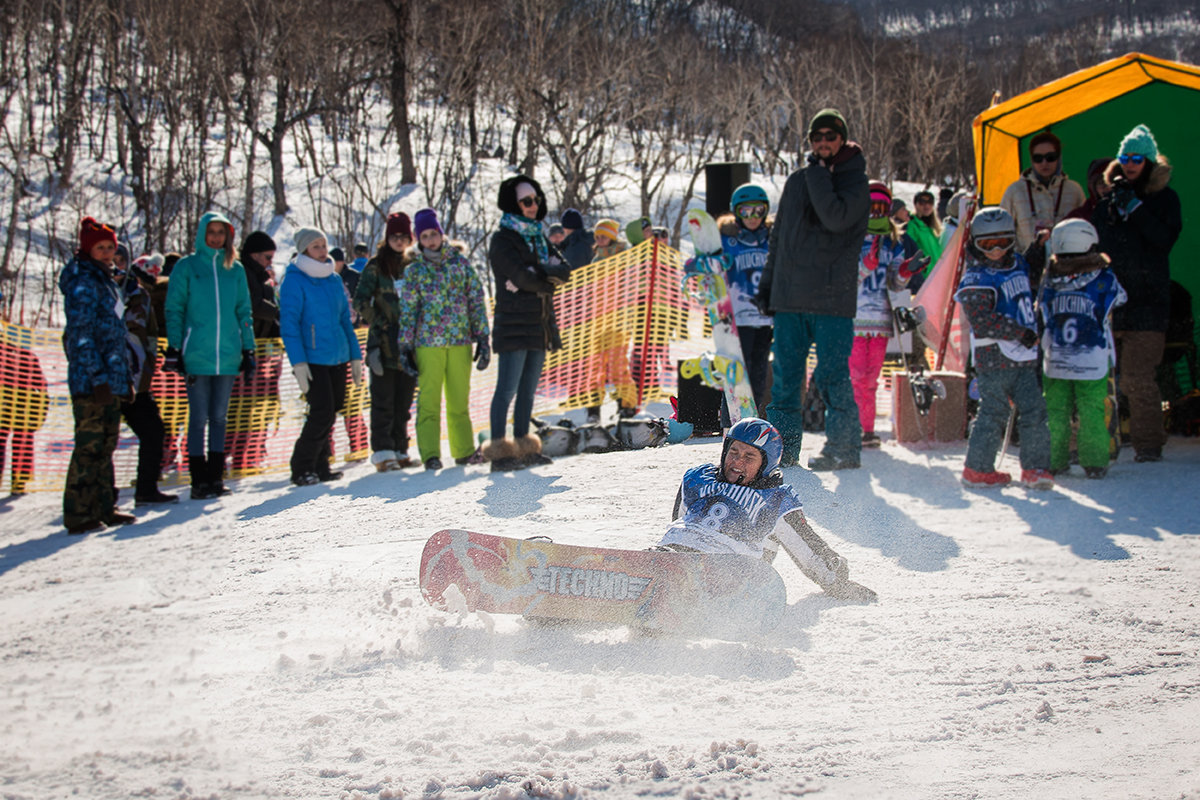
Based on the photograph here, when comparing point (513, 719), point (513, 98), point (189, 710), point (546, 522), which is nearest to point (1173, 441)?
point (546, 522)

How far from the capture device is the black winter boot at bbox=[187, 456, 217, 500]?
21.5 feet

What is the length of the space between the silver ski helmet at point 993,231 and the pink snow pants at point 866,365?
131 cm

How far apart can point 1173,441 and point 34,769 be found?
24.8 feet

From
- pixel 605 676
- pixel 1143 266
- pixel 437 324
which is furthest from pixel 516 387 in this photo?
pixel 1143 266

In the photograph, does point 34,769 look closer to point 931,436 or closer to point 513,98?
point 931,436

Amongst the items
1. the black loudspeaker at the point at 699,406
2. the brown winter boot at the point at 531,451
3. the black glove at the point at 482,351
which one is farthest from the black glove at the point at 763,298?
the black glove at the point at 482,351

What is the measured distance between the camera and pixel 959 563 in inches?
169

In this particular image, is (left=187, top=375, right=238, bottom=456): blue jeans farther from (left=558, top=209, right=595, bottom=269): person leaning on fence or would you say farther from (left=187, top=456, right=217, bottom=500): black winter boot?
(left=558, top=209, right=595, bottom=269): person leaning on fence

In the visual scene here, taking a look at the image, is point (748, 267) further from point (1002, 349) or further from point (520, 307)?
point (1002, 349)

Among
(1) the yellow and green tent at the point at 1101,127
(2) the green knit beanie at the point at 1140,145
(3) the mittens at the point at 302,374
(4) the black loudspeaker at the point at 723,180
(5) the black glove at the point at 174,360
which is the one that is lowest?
(3) the mittens at the point at 302,374

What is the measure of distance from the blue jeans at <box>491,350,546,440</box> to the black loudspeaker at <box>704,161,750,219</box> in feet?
8.55

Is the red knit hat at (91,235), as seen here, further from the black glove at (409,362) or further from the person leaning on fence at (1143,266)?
the person leaning on fence at (1143,266)

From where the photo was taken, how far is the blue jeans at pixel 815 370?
5871mm

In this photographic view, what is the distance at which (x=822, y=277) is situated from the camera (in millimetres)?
5770
